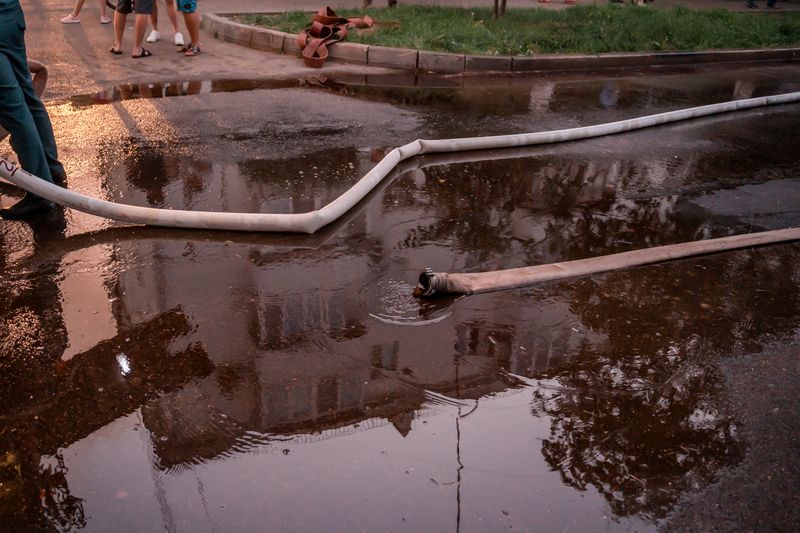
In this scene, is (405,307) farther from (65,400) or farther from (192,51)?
(192,51)

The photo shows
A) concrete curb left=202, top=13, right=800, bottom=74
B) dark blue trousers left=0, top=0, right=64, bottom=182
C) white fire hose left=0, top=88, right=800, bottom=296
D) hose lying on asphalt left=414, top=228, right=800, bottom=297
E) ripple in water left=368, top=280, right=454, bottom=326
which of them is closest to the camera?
ripple in water left=368, top=280, right=454, bottom=326

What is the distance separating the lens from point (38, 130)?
4996 millimetres

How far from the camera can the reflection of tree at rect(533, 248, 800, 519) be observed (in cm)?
273

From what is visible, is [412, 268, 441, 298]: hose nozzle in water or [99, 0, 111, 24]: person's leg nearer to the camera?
[412, 268, 441, 298]: hose nozzle in water

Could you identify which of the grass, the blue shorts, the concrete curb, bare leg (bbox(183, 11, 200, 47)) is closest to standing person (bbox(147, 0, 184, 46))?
bare leg (bbox(183, 11, 200, 47))

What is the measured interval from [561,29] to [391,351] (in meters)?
8.68

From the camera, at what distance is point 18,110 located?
4.52 metres

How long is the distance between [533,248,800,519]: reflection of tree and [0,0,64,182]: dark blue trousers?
3.41 m

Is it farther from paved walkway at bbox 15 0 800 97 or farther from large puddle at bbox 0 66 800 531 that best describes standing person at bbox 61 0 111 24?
large puddle at bbox 0 66 800 531

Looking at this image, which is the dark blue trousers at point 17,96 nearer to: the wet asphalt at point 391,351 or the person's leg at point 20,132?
the person's leg at point 20,132

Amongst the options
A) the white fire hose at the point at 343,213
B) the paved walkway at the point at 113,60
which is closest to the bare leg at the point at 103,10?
the paved walkway at the point at 113,60

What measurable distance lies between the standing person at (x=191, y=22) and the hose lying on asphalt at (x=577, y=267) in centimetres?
606

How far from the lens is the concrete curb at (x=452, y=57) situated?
8906 mm

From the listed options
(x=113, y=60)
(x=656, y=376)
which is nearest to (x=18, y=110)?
(x=656, y=376)
